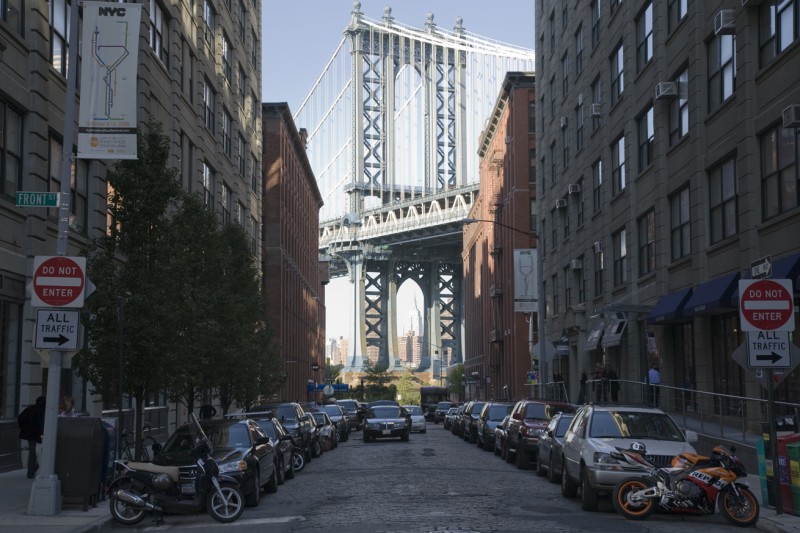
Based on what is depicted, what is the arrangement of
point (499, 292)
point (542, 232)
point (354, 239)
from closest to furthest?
point (542, 232)
point (499, 292)
point (354, 239)

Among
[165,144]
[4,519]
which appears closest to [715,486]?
[4,519]

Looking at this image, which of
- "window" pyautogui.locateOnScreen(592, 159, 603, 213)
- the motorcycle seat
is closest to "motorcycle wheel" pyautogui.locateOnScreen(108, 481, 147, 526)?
the motorcycle seat

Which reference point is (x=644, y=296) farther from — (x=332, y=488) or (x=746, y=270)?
(x=332, y=488)

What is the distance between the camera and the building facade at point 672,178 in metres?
23.5

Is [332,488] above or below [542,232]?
below

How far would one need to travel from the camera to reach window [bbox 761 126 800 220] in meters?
22.2

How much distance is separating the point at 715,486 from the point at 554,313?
38.0 m

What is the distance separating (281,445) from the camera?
22.3 meters

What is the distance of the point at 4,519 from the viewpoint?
49.1ft

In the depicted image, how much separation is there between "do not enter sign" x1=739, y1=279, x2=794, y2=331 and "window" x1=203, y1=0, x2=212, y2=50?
32564mm

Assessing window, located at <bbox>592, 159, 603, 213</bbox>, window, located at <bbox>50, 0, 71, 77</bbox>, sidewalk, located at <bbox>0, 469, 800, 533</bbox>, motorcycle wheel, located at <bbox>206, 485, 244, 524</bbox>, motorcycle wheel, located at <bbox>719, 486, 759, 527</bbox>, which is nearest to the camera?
sidewalk, located at <bbox>0, 469, 800, 533</bbox>

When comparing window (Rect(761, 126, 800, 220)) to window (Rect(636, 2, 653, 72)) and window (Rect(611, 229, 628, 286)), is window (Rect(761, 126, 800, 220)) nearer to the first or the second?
window (Rect(636, 2, 653, 72))

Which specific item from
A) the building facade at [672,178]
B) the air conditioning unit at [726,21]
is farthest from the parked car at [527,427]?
the air conditioning unit at [726,21]

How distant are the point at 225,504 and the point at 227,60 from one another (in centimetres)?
3810
